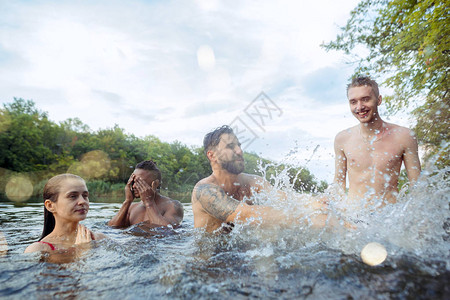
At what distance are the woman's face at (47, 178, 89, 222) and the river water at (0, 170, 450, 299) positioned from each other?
474 mm

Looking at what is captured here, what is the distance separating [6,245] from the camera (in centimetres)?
407

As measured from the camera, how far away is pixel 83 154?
49062 mm

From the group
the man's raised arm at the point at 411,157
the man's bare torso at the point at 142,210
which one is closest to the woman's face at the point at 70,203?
the man's bare torso at the point at 142,210

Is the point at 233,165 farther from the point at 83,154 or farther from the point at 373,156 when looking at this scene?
the point at 83,154

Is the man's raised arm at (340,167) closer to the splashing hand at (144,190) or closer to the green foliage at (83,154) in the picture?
the splashing hand at (144,190)

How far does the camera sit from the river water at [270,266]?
197 cm

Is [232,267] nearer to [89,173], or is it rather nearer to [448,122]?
[448,122]

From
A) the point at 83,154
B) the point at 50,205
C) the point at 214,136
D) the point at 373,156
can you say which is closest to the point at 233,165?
the point at 214,136

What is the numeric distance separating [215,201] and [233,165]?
0.70m

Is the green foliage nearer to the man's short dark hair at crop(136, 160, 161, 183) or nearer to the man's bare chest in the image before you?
the man's short dark hair at crop(136, 160, 161, 183)

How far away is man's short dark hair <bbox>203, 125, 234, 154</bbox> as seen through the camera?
4.34m

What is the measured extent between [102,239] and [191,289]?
2.20m


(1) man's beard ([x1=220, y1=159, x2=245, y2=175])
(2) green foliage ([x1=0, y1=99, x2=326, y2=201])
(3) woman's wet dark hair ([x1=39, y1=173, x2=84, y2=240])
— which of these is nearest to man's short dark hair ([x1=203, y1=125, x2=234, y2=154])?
(1) man's beard ([x1=220, y1=159, x2=245, y2=175])

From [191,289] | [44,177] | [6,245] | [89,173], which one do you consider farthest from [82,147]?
[191,289]
